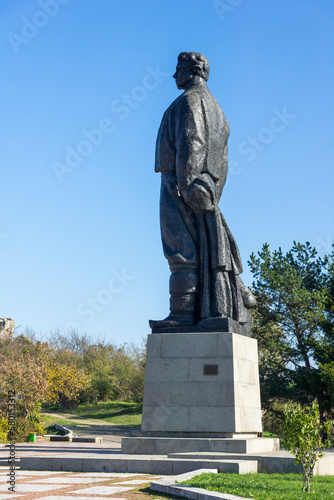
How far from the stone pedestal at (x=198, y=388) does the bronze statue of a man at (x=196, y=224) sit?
42 centimetres

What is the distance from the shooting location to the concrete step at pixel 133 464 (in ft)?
21.5

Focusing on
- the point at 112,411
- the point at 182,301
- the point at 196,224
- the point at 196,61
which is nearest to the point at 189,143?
the point at 196,224

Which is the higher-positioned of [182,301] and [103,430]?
[182,301]

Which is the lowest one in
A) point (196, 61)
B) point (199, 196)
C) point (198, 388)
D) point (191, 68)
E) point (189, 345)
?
point (198, 388)

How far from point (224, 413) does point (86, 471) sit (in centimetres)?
219

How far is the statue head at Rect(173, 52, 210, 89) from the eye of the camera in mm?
9891

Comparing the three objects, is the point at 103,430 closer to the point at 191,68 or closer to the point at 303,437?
the point at 191,68

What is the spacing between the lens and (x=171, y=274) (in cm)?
936

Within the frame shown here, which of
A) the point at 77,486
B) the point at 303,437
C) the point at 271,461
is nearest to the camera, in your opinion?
the point at 77,486

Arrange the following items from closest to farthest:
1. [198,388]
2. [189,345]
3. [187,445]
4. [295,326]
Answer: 1. [187,445]
2. [198,388]
3. [189,345]
4. [295,326]

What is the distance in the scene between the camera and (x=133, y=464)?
22.6ft

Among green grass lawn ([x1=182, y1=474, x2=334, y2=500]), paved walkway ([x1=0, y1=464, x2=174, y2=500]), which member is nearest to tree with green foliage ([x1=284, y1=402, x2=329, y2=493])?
green grass lawn ([x1=182, y1=474, x2=334, y2=500])

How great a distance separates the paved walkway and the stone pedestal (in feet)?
5.70

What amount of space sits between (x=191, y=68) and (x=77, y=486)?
717cm
